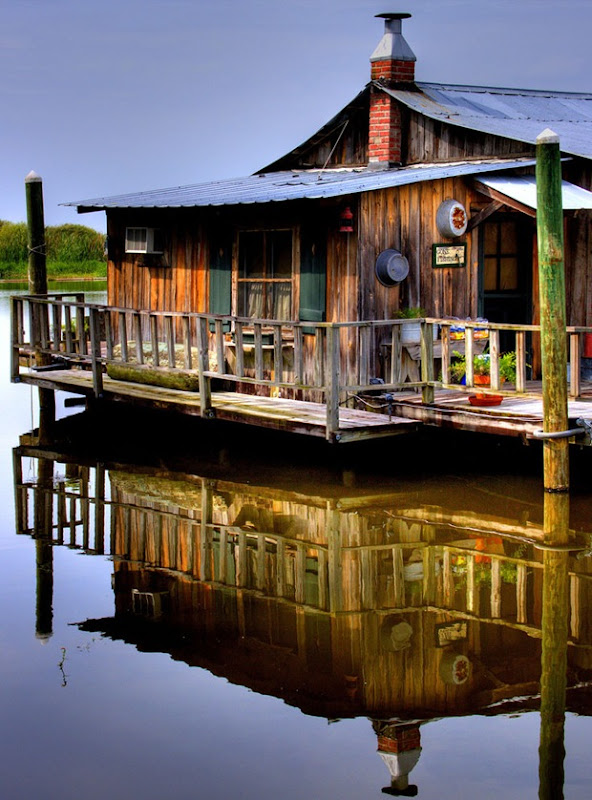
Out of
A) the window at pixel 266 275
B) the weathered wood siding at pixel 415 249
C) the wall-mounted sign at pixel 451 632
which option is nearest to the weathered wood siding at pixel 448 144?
the weathered wood siding at pixel 415 249

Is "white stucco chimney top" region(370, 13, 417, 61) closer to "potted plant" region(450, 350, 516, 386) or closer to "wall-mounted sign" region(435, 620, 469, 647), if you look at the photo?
"potted plant" region(450, 350, 516, 386)

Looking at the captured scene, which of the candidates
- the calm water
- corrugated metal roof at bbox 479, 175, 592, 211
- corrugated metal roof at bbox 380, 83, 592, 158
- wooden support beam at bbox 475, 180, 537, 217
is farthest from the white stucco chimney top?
the calm water

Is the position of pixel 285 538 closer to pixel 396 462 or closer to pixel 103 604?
pixel 103 604

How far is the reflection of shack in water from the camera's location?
7.67m

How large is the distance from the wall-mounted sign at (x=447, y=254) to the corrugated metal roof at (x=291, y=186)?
900 mm

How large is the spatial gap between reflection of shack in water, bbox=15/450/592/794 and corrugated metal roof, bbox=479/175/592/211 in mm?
3879

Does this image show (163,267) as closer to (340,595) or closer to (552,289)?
(552,289)

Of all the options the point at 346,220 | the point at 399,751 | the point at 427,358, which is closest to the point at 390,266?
the point at 346,220

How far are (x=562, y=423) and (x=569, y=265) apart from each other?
180 inches

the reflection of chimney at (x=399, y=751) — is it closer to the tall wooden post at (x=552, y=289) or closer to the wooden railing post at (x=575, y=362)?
the tall wooden post at (x=552, y=289)

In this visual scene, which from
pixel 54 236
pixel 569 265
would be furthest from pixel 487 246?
pixel 54 236

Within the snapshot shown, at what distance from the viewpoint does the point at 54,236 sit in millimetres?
54469

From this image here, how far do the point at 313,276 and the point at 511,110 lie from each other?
19.0ft

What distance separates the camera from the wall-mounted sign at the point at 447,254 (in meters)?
14.7
